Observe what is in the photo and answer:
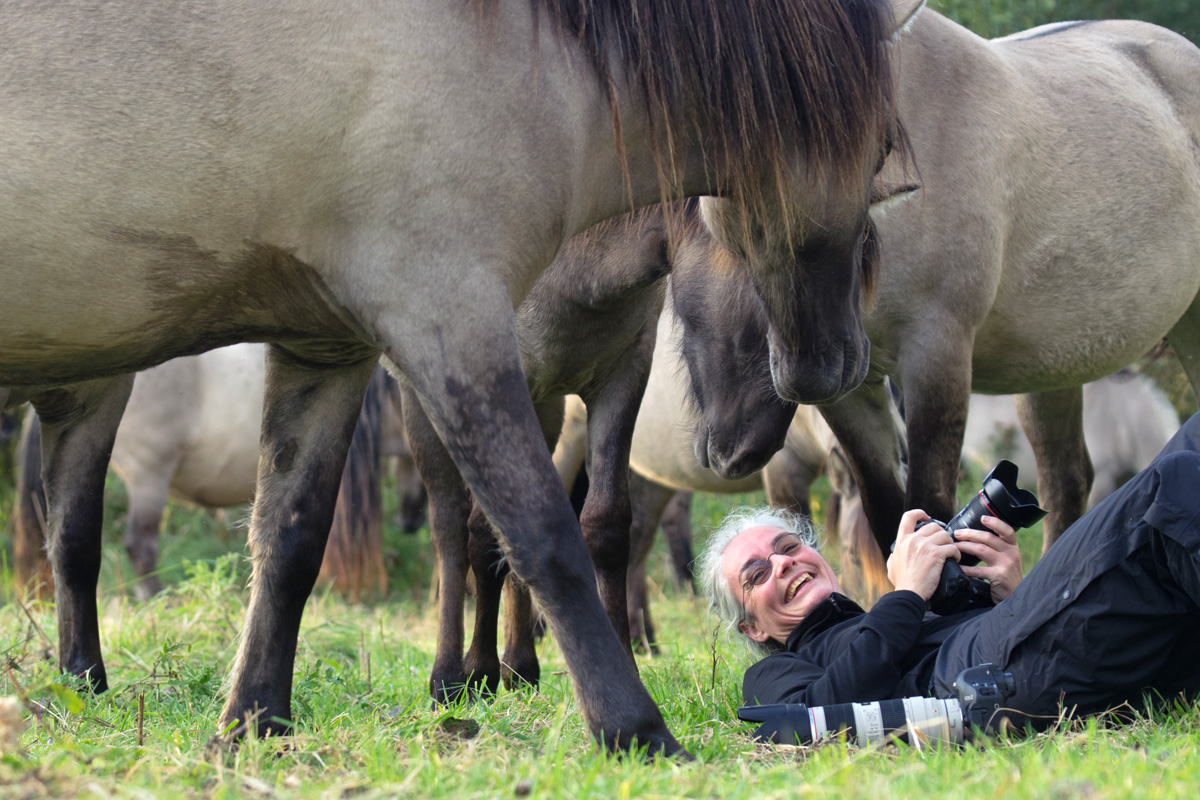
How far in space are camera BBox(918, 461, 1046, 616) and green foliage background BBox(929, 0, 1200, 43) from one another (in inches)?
230

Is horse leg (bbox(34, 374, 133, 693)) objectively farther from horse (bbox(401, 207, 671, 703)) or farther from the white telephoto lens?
the white telephoto lens

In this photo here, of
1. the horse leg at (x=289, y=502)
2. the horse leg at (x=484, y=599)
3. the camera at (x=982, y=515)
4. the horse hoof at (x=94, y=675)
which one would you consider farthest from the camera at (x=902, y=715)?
the horse hoof at (x=94, y=675)

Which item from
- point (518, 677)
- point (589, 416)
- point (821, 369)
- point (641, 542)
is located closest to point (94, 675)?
point (518, 677)

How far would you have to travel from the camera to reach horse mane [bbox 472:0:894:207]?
226 cm

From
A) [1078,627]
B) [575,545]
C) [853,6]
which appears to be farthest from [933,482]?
[575,545]

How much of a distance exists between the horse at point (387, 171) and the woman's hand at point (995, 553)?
1.02 meters

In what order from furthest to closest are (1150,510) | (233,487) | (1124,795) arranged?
(233,487) → (1150,510) → (1124,795)

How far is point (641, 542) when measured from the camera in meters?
6.72

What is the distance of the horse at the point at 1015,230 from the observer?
11.5ft

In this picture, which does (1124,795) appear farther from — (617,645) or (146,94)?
(146,94)

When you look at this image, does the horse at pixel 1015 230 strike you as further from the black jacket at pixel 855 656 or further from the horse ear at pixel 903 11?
the black jacket at pixel 855 656

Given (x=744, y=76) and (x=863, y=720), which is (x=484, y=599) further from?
(x=744, y=76)

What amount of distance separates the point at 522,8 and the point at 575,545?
3.45ft

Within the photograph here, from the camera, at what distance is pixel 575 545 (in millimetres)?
2037
